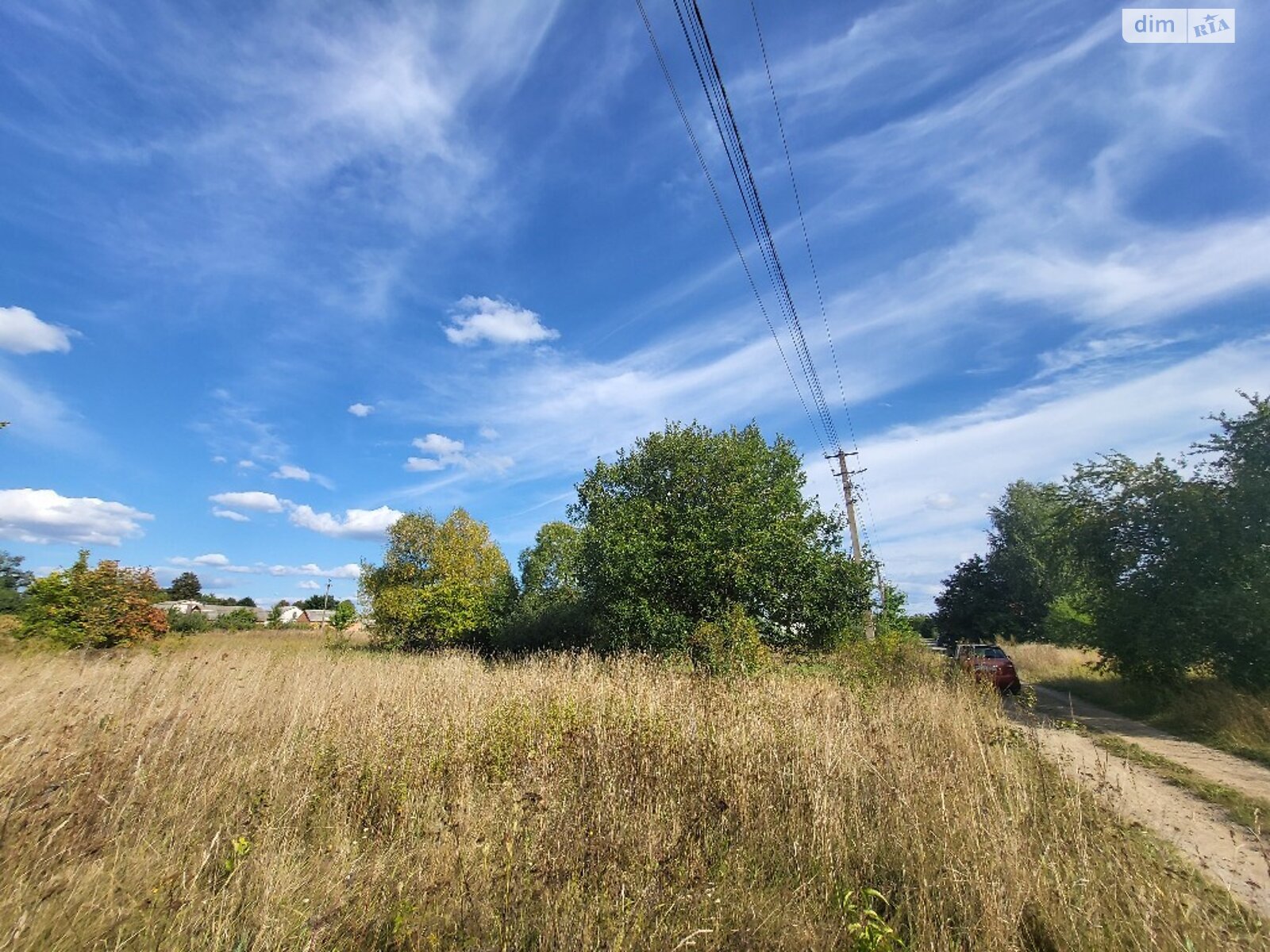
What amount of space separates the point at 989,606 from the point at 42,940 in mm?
51304

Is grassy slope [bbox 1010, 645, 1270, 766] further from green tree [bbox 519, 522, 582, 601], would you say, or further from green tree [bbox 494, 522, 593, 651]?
green tree [bbox 519, 522, 582, 601]

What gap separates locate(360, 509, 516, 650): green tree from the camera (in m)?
28.0

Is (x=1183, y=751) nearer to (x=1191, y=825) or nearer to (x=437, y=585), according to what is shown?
(x=1191, y=825)

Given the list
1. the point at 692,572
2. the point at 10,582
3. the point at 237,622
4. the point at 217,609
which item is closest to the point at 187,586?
the point at 217,609

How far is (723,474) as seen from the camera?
17812mm

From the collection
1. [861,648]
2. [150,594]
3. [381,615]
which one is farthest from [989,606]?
[150,594]

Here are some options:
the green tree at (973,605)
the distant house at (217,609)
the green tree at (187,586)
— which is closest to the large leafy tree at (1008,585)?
the green tree at (973,605)

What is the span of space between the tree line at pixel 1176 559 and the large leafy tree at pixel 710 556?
19.9 feet

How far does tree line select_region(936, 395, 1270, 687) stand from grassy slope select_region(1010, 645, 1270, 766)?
553 mm

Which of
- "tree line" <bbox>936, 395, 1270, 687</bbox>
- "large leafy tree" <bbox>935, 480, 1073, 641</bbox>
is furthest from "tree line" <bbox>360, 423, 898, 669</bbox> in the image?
"large leafy tree" <bbox>935, 480, 1073, 641</bbox>

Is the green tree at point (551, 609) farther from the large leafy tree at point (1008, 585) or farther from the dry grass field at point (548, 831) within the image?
the large leafy tree at point (1008, 585)

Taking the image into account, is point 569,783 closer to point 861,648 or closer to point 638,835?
point 638,835

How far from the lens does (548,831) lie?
3766 millimetres

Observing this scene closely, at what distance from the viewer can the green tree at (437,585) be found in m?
28.0
